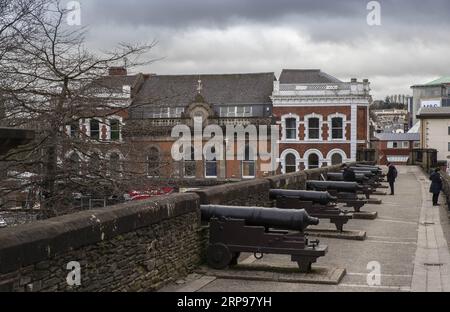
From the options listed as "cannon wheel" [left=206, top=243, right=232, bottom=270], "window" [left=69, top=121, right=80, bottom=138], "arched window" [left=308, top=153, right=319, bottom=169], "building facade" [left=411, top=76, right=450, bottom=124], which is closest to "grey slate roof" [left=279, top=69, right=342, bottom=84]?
"arched window" [left=308, top=153, right=319, bottom=169]

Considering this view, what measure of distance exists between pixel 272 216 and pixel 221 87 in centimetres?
6361

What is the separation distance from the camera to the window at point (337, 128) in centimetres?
6788

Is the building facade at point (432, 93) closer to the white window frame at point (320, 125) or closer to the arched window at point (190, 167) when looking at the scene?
the white window frame at point (320, 125)

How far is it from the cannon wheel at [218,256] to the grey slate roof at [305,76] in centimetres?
6094

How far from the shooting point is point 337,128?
68188mm

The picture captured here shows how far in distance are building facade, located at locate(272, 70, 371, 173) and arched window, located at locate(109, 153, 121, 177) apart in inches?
1973

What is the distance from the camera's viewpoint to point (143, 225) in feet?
31.1

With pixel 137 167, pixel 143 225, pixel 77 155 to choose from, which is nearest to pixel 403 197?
pixel 137 167

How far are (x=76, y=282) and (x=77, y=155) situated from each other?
10533 mm

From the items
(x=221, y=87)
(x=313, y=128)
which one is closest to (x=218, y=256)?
(x=313, y=128)

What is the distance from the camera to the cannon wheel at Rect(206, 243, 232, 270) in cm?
1151

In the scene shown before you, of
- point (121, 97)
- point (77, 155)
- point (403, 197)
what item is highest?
point (121, 97)

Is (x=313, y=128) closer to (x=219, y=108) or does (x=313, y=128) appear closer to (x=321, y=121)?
(x=321, y=121)
